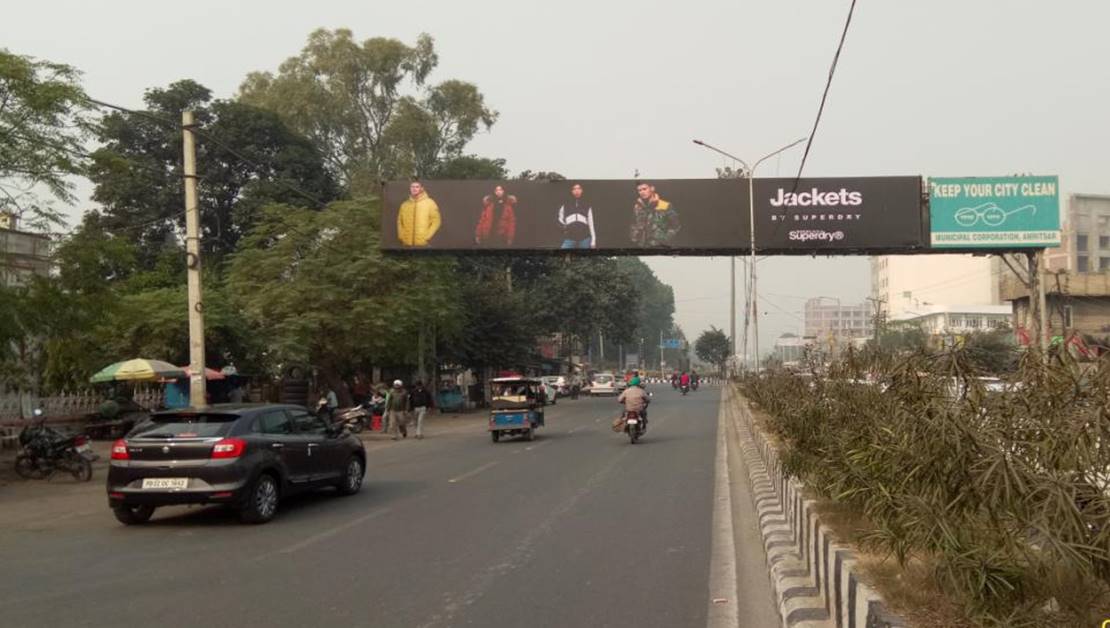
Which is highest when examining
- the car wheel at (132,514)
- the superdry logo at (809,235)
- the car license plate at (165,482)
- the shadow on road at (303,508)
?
the superdry logo at (809,235)

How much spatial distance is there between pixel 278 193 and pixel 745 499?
39.3 metres

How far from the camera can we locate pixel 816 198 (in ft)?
103

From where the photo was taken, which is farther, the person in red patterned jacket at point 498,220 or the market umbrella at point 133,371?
the person in red patterned jacket at point 498,220

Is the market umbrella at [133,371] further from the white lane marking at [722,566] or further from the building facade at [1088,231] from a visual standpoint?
the building facade at [1088,231]

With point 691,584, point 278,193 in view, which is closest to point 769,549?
point 691,584

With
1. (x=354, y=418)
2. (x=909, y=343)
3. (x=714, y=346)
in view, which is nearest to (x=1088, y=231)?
(x=714, y=346)

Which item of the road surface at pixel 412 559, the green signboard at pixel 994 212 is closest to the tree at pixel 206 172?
the green signboard at pixel 994 212

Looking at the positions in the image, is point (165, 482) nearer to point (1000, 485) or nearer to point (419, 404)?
point (1000, 485)

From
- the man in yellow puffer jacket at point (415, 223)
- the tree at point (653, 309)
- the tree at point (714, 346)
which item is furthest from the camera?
the tree at point (653, 309)

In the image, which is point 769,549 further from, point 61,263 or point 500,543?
point 61,263

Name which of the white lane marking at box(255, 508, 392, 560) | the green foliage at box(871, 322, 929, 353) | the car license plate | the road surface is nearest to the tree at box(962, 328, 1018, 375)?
the green foliage at box(871, 322, 929, 353)

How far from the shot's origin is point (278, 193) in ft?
154

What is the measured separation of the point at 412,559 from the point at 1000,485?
5.76 metres

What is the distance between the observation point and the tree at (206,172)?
46.8 metres
